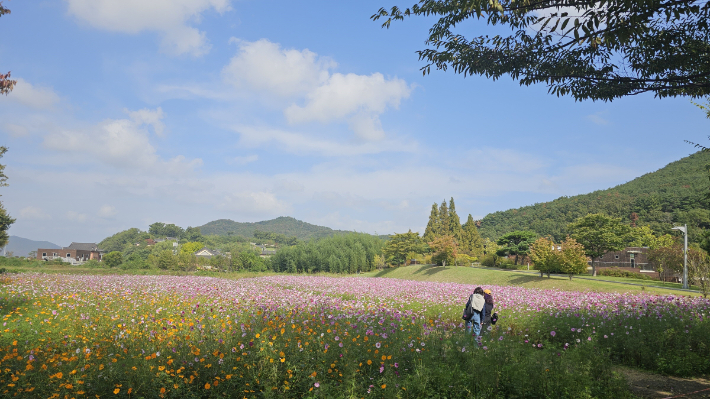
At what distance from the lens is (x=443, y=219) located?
6731 cm

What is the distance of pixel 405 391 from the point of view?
441 cm

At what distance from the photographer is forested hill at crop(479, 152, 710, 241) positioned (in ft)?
163

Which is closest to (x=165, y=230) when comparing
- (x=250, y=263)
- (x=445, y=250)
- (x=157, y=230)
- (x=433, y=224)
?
(x=157, y=230)

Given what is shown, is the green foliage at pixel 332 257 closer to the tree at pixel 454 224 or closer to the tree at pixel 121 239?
the tree at pixel 454 224

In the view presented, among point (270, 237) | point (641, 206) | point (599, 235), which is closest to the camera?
point (599, 235)

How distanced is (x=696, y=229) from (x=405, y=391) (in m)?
57.2

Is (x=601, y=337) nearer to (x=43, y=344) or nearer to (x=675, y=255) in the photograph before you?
(x=43, y=344)

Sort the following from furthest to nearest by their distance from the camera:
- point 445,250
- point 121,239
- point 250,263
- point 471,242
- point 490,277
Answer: point 121,239 < point 471,242 < point 250,263 < point 445,250 < point 490,277

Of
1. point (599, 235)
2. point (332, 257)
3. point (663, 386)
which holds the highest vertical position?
point (599, 235)

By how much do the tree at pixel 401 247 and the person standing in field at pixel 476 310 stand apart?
143ft

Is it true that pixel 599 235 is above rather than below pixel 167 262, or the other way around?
above

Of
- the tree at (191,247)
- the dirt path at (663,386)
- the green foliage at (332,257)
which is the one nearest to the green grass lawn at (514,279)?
the green foliage at (332,257)

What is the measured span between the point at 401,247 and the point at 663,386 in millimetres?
45769

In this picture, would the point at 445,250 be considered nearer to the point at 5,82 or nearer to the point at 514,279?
the point at 514,279
